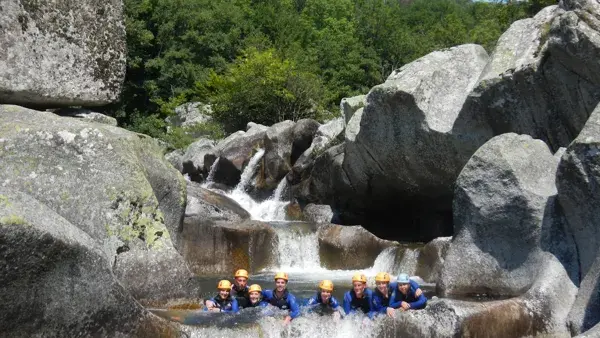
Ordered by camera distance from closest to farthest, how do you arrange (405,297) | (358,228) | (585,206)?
(585,206), (405,297), (358,228)

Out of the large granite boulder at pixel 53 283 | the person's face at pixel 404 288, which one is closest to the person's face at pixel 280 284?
the person's face at pixel 404 288

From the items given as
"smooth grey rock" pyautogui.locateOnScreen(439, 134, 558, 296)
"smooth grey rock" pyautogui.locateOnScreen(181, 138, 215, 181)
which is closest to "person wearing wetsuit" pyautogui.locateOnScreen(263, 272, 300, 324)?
"smooth grey rock" pyautogui.locateOnScreen(439, 134, 558, 296)

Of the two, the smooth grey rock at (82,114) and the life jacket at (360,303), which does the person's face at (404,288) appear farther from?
the smooth grey rock at (82,114)

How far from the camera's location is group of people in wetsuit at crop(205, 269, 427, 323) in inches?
376

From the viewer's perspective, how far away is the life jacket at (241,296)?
9.89 metres

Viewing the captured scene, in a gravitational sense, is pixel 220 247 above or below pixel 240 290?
above

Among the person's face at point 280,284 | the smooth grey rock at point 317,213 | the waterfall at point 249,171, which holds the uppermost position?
the waterfall at point 249,171

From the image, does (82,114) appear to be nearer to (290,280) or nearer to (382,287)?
(382,287)

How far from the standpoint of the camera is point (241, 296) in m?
10.1

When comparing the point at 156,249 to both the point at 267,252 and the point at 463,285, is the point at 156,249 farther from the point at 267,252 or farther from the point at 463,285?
the point at 267,252

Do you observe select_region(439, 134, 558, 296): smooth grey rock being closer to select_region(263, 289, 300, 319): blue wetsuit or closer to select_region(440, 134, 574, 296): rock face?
select_region(440, 134, 574, 296): rock face

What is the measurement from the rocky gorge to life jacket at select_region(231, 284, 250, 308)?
21.0 inches

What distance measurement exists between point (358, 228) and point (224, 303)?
7.19m

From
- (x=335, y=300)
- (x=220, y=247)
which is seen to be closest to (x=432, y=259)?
(x=220, y=247)
